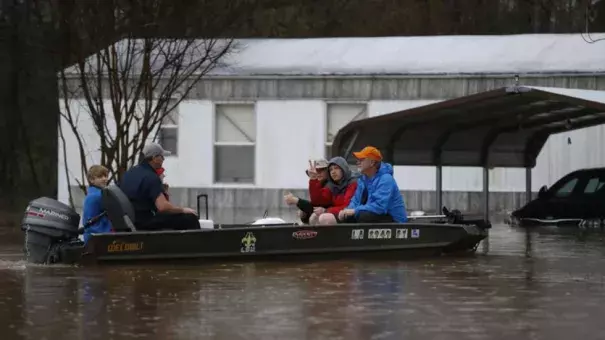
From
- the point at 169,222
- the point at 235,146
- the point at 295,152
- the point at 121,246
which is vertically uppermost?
the point at 235,146

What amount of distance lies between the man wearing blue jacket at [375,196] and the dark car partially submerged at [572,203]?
9002mm

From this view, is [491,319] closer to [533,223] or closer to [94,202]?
[94,202]

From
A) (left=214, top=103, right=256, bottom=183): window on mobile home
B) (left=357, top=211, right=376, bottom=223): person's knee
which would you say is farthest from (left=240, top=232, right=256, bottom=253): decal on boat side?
(left=214, top=103, right=256, bottom=183): window on mobile home

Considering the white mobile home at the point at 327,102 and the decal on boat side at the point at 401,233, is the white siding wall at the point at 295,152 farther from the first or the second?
the decal on boat side at the point at 401,233

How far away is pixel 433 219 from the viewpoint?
65.4ft

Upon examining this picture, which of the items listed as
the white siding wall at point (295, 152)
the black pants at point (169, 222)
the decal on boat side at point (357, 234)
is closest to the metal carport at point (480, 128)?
the white siding wall at point (295, 152)

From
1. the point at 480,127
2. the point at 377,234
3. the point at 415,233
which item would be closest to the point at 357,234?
the point at 377,234

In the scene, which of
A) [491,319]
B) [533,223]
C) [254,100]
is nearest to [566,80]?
[533,223]

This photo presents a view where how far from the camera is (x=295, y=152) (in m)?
32.3

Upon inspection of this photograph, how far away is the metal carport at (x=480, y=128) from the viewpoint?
69.8 ft

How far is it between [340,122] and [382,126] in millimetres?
8632

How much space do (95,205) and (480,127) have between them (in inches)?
403

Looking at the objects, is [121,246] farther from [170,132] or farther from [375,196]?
[170,132]

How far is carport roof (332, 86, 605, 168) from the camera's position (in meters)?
21.2
